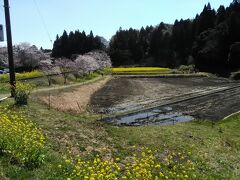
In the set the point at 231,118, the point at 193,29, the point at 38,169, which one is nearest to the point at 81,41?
the point at 193,29

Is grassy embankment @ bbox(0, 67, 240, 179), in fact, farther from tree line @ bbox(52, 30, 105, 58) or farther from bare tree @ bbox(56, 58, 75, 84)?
tree line @ bbox(52, 30, 105, 58)

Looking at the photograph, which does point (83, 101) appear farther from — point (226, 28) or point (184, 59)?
point (184, 59)

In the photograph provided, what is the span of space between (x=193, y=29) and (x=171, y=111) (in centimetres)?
6519

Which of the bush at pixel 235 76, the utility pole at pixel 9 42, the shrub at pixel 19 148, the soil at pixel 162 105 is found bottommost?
A: the soil at pixel 162 105

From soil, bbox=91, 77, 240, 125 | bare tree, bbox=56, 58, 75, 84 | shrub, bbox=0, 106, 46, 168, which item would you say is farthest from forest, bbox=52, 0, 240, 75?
shrub, bbox=0, 106, 46, 168

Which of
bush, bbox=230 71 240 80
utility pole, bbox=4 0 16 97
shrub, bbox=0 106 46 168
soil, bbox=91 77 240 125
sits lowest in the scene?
soil, bbox=91 77 240 125

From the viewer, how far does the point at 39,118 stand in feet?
49.0

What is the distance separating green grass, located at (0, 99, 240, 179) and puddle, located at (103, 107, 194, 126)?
4292 mm

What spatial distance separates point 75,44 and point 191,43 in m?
32.6

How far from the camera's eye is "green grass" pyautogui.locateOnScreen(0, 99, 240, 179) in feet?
37.4

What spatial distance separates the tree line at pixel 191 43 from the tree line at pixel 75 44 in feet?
18.3

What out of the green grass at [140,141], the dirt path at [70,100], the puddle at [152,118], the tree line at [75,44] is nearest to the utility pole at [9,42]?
the green grass at [140,141]

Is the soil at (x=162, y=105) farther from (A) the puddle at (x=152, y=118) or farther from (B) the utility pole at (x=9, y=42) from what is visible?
(B) the utility pole at (x=9, y=42)

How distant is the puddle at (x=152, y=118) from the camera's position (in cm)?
2092
